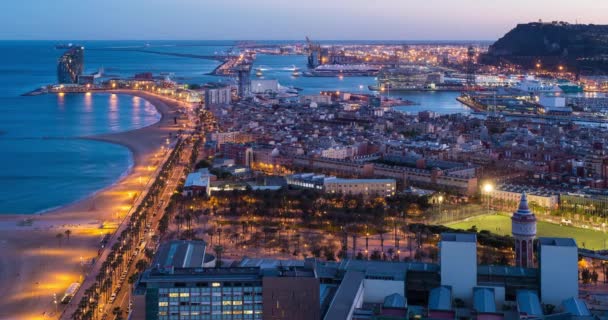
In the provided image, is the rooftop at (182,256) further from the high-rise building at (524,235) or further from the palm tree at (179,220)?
the high-rise building at (524,235)

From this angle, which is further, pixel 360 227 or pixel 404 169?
pixel 404 169

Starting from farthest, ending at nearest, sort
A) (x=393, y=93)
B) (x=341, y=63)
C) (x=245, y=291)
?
(x=341, y=63), (x=393, y=93), (x=245, y=291)

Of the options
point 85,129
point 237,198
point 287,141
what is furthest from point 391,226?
point 85,129

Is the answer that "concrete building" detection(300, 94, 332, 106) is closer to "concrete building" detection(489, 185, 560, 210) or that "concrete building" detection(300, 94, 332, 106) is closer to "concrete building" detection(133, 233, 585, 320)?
"concrete building" detection(489, 185, 560, 210)

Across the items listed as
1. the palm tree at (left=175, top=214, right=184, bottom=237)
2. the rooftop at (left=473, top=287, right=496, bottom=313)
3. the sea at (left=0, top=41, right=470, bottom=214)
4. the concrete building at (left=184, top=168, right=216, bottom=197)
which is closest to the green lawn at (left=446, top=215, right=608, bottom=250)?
the rooftop at (left=473, top=287, right=496, bottom=313)

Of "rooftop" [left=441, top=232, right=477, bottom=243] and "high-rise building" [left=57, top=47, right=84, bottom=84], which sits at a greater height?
"high-rise building" [left=57, top=47, right=84, bottom=84]

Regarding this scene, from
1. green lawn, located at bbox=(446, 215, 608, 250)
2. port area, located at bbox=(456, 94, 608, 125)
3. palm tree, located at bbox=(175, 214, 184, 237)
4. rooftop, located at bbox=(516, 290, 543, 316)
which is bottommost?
green lawn, located at bbox=(446, 215, 608, 250)

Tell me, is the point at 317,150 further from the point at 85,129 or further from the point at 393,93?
the point at 393,93
